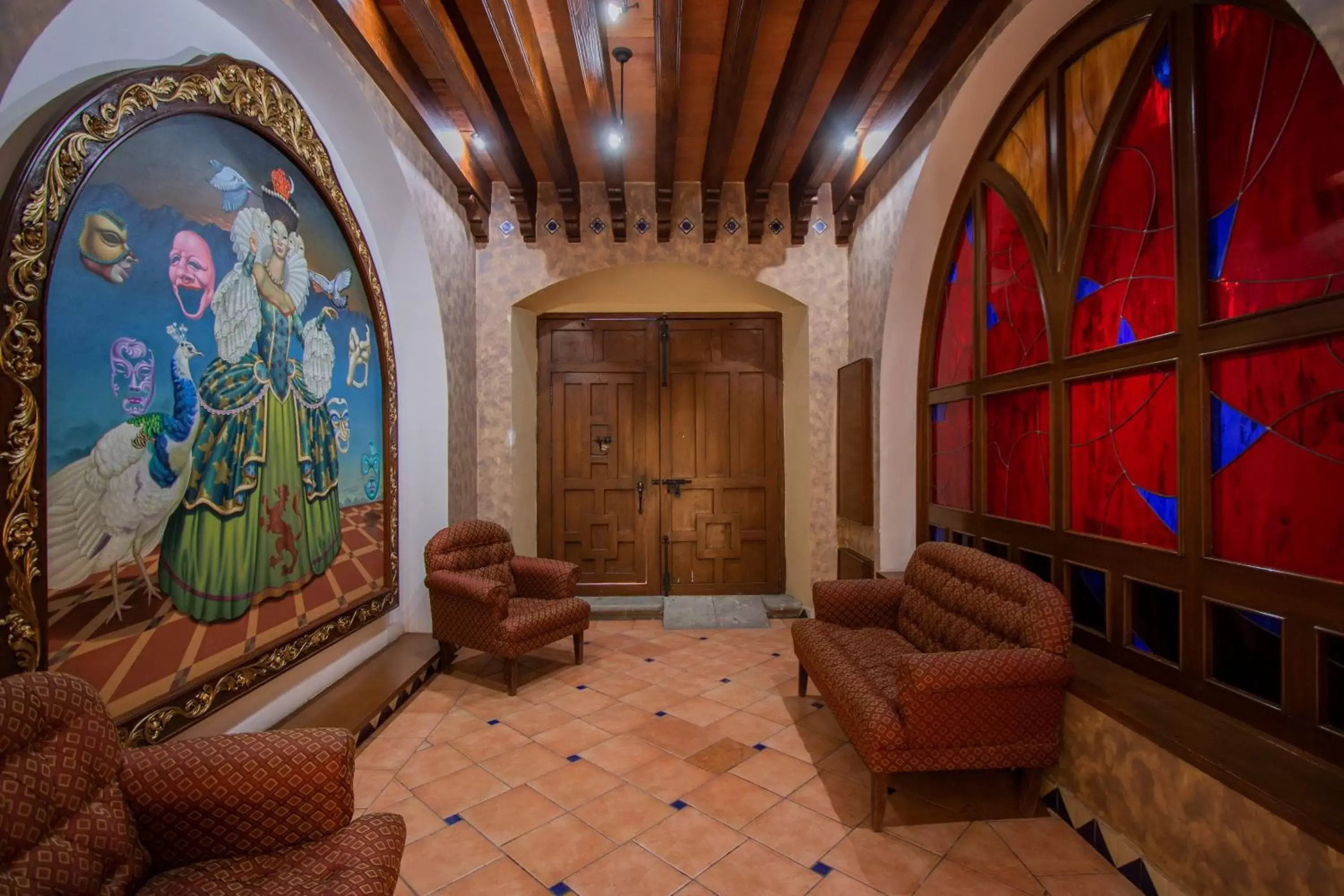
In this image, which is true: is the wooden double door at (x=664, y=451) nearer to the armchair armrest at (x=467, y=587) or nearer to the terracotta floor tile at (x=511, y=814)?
the armchair armrest at (x=467, y=587)

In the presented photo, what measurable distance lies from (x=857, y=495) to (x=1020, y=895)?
295cm

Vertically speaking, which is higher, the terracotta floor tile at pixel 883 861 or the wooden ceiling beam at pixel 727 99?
the wooden ceiling beam at pixel 727 99

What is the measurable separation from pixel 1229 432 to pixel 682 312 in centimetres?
442

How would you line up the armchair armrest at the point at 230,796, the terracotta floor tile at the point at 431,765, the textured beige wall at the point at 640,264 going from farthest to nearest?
the textured beige wall at the point at 640,264 → the terracotta floor tile at the point at 431,765 → the armchair armrest at the point at 230,796

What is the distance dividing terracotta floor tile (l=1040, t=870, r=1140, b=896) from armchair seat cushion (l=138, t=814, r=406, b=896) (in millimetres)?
1984

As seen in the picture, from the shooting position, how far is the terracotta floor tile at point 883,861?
6.57 ft

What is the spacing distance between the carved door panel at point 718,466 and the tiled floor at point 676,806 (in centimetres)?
217

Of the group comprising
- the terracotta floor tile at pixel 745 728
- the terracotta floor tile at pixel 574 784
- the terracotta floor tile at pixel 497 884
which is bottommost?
the terracotta floor tile at pixel 745 728

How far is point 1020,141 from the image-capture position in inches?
123

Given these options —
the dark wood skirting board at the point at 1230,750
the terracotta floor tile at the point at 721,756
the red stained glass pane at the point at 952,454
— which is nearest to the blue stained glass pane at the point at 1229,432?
the dark wood skirting board at the point at 1230,750

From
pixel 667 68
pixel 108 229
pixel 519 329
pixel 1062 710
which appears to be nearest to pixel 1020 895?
pixel 1062 710

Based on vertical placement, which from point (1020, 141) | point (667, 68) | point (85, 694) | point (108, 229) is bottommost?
point (85, 694)

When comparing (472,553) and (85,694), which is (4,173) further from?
(472,553)

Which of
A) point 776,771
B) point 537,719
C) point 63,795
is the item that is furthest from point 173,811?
point 776,771
